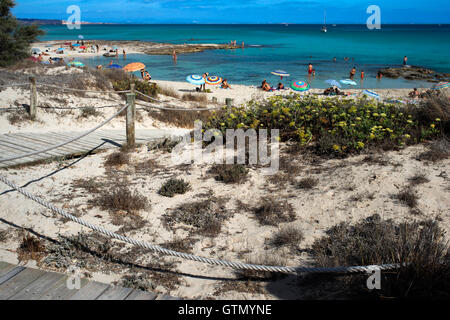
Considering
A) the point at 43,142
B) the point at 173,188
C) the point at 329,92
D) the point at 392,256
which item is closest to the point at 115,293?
the point at 392,256

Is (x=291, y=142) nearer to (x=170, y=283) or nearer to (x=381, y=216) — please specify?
(x=381, y=216)

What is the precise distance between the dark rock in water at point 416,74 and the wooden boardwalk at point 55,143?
3011cm

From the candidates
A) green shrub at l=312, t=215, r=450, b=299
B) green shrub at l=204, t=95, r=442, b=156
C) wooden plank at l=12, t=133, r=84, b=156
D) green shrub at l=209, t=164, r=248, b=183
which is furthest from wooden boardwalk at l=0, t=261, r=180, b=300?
wooden plank at l=12, t=133, r=84, b=156

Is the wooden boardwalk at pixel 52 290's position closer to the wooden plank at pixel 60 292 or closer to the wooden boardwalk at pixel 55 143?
the wooden plank at pixel 60 292

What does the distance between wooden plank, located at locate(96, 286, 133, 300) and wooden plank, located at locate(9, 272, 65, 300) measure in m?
0.53

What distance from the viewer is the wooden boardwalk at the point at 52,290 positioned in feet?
9.65

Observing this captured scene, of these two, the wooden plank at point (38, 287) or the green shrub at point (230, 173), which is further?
the green shrub at point (230, 173)

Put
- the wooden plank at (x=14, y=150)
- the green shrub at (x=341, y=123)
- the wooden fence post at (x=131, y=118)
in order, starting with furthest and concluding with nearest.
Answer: the wooden fence post at (x=131, y=118) < the wooden plank at (x=14, y=150) < the green shrub at (x=341, y=123)

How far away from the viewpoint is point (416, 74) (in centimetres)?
3375

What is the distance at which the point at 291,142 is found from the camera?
7.18 meters

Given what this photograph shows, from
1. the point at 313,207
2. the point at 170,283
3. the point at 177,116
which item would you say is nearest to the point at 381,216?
the point at 313,207

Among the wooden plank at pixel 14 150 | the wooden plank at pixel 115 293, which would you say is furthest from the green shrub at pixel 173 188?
the wooden plank at pixel 14 150

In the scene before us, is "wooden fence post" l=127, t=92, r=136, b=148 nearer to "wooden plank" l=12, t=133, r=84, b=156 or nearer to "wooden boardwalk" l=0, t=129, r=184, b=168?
"wooden boardwalk" l=0, t=129, r=184, b=168

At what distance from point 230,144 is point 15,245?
429cm
